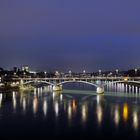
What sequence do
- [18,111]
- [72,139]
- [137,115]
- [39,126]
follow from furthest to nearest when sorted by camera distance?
[18,111], [137,115], [39,126], [72,139]

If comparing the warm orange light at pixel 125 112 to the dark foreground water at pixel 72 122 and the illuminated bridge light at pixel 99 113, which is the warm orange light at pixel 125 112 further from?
the illuminated bridge light at pixel 99 113

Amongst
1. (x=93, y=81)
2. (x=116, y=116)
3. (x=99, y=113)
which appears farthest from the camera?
(x=93, y=81)

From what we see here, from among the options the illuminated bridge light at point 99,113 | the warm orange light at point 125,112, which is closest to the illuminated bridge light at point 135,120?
the warm orange light at point 125,112

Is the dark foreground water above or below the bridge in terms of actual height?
below

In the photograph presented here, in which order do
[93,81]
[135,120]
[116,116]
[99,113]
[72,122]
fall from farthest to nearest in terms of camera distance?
[93,81] < [99,113] < [116,116] < [135,120] < [72,122]

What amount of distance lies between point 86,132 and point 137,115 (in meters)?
6.46

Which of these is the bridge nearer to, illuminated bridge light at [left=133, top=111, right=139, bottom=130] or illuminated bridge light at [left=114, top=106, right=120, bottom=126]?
illuminated bridge light at [left=114, top=106, right=120, bottom=126]

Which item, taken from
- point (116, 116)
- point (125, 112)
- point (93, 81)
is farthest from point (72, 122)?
point (93, 81)

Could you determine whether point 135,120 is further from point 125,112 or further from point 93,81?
point 93,81

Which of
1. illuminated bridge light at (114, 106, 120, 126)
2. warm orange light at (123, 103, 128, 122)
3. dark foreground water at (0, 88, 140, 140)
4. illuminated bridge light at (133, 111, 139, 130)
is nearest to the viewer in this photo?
dark foreground water at (0, 88, 140, 140)

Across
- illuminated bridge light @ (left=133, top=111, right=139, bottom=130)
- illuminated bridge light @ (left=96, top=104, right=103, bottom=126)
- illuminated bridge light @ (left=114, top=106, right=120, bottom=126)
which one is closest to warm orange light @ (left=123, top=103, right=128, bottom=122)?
illuminated bridge light @ (left=114, top=106, right=120, bottom=126)

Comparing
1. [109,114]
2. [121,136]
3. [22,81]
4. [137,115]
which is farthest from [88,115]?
[22,81]

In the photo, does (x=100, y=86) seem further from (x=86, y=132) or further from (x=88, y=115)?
(x=86, y=132)

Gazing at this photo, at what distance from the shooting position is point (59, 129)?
65.0 feet
